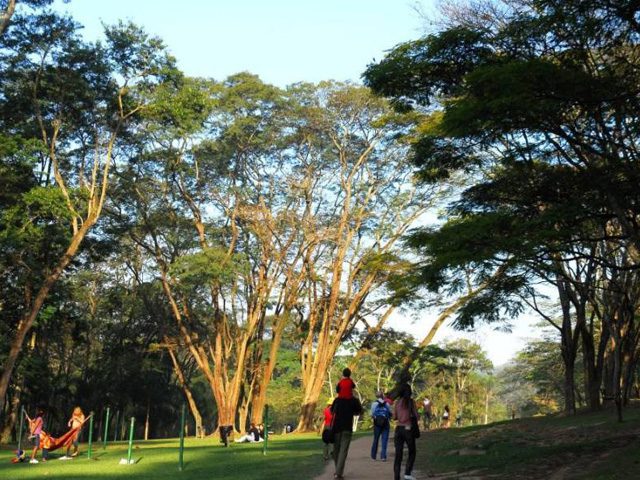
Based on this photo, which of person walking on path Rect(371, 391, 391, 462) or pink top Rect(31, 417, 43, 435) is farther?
pink top Rect(31, 417, 43, 435)

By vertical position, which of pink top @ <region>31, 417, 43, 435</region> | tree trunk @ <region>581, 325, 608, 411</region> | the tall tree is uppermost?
the tall tree

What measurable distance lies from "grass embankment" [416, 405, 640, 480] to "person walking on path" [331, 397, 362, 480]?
205cm

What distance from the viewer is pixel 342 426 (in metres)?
10.2

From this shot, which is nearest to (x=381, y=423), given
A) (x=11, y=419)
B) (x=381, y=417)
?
(x=381, y=417)

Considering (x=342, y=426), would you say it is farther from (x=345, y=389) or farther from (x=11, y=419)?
(x=11, y=419)

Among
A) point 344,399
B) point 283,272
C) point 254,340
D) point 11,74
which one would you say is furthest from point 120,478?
point 254,340

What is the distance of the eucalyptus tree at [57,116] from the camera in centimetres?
2416

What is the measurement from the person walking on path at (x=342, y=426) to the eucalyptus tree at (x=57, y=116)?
1658cm

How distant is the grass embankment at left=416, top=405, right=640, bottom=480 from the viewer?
33.1 ft

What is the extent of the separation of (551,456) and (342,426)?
441cm

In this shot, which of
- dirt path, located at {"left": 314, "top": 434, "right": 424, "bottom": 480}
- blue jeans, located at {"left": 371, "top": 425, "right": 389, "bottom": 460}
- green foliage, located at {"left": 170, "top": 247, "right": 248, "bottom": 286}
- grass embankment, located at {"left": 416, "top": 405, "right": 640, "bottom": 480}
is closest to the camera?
grass embankment, located at {"left": 416, "top": 405, "right": 640, "bottom": 480}

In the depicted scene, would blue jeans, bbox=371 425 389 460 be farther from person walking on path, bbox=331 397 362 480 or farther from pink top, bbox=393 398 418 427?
pink top, bbox=393 398 418 427

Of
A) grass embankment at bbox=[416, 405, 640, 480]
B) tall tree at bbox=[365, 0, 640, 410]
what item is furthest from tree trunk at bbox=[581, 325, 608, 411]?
tall tree at bbox=[365, 0, 640, 410]

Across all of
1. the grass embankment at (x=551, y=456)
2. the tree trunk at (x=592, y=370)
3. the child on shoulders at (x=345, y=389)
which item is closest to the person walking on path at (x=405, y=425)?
the child on shoulders at (x=345, y=389)
